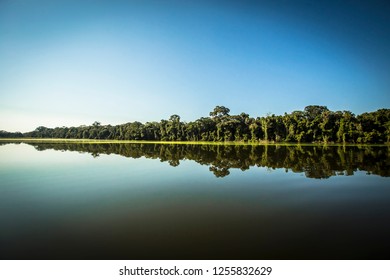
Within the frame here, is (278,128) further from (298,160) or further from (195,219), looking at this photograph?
(195,219)

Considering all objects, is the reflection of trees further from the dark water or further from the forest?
the forest

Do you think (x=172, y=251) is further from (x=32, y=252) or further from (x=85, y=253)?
(x=32, y=252)

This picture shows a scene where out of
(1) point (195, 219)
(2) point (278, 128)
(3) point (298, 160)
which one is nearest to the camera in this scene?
(1) point (195, 219)

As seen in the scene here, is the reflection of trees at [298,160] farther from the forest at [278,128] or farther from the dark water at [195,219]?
the forest at [278,128]

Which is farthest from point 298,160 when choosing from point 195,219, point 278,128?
point 278,128

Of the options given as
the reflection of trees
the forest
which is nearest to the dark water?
the reflection of trees

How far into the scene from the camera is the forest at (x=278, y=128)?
45250 mm

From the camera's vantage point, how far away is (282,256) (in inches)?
171

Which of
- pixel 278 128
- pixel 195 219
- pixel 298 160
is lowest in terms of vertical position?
pixel 195 219

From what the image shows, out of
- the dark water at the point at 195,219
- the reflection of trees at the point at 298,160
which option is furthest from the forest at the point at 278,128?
the dark water at the point at 195,219

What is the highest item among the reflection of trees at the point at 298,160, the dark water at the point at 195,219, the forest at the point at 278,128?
the forest at the point at 278,128

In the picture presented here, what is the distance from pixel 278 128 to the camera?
5347cm

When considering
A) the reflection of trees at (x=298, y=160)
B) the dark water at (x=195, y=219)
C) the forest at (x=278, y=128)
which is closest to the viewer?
the dark water at (x=195, y=219)

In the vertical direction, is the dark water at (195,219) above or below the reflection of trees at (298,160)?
below
